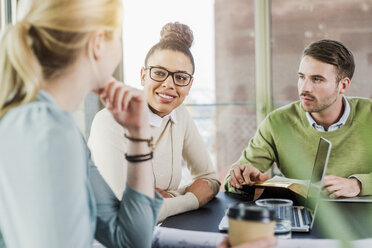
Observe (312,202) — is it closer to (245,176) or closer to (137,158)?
(245,176)

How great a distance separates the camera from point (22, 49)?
812mm

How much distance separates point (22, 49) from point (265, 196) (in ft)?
3.43

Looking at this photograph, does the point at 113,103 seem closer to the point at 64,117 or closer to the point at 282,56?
the point at 64,117

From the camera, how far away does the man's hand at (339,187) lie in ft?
5.25

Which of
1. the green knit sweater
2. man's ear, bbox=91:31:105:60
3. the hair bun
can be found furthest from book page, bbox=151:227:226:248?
the hair bun

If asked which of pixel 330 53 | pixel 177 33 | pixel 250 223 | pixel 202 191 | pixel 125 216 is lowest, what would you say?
pixel 202 191

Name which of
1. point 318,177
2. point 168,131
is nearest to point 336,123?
point 168,131

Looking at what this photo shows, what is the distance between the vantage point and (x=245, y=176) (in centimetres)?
173

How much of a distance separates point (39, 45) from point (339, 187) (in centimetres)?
125

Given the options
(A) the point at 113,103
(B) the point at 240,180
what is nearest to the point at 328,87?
(B) the point at 240,180

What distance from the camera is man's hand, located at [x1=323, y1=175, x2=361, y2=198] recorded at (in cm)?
160

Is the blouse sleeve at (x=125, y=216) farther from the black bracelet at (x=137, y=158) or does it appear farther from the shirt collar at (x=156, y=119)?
the shirt collar at (x=156, y=119)

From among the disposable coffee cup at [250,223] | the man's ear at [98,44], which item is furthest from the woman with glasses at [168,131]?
the disposable coffee cup at [250,223]

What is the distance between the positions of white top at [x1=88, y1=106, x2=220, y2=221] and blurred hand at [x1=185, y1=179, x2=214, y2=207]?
35 mm
